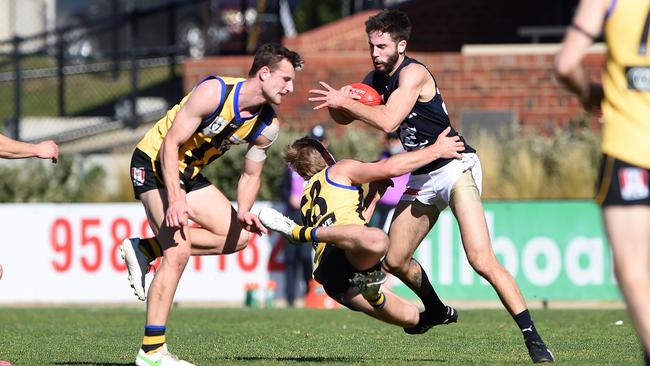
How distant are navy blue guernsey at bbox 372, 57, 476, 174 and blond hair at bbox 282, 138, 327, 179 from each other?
0.58 metres

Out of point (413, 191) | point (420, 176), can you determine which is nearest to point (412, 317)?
point (413, 191)

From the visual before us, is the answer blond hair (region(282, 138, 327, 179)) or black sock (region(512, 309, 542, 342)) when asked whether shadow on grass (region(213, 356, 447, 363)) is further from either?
blond hair (region(282, 138, 327, 179))

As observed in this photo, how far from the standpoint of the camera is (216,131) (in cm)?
777

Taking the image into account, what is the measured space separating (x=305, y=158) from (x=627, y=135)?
329cm

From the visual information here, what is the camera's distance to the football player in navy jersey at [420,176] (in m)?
7.94

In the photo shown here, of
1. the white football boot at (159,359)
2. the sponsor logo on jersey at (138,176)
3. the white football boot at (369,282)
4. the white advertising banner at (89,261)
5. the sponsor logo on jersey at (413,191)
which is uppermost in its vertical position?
the sponsor logo on jersey at (138,176)

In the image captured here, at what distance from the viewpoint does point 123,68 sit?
23.2 m

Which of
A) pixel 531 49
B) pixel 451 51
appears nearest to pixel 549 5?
pixel 451 51

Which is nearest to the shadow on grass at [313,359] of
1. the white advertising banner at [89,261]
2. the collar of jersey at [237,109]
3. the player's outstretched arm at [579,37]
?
the collar of jersey at [237,109]

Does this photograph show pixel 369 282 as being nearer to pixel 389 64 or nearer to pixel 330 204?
pixel 330 204

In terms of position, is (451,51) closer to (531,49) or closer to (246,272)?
(531,49)

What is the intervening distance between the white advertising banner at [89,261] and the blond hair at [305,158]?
23.9 feet

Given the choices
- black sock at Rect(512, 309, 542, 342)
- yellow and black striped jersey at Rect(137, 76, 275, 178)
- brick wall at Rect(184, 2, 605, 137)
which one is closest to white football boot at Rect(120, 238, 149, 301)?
yellow and black striped jersey at Rect(137, 76, 275, 178)

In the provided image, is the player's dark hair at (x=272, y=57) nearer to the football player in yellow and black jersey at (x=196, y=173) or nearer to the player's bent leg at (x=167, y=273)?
the football player in yellow and black jersey at (x=196, y=173)
